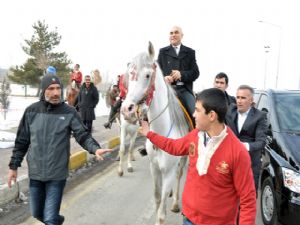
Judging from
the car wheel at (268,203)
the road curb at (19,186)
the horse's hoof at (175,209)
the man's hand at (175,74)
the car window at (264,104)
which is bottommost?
the horse's hoof at (175,209)

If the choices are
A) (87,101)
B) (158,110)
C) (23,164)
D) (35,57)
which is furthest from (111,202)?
(35,57)

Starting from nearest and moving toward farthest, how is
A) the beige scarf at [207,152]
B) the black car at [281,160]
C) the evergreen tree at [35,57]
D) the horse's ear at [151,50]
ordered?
1. the beige scarf at [207,152]
2. the horse's ear at [151,50]
3. the black car at [281,160]
4. the evergreen tree at [35,57]

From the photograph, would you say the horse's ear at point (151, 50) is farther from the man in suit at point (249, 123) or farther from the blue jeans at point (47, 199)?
the blue jeans at point (47, 199)

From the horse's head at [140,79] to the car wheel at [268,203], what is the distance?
219 cm

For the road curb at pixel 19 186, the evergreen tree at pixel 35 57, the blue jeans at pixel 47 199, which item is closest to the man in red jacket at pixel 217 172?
the blue jeans at pixel 47 199

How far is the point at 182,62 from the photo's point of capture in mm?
5555

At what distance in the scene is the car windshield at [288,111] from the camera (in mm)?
5637

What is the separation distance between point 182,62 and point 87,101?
621 centimetres

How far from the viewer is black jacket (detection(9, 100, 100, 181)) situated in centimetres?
381

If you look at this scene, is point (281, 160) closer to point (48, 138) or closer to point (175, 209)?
point (175, 209)

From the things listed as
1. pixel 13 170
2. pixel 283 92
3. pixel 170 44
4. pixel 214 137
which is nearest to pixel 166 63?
pixel 170 44

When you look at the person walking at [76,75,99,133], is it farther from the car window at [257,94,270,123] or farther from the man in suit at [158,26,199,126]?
the man in suit at [158,26,199,126]

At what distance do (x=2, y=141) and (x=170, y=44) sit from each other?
6507mm

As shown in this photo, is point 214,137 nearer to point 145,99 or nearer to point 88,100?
point 145,99
